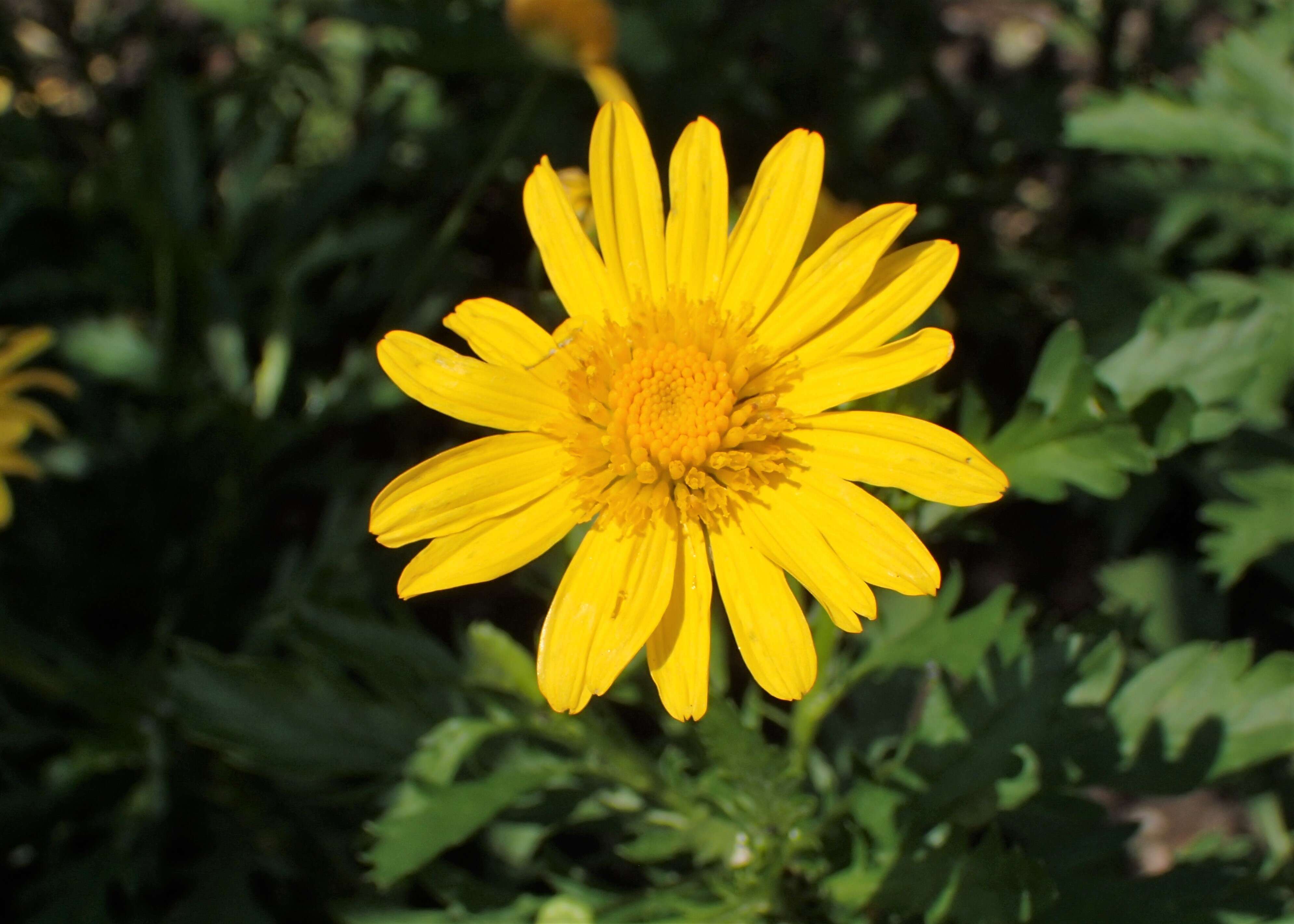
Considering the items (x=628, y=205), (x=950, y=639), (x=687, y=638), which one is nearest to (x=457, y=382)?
→ (x=628, y=205)

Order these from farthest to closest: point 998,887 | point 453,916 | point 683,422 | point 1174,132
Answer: point 1174,132 < point 453,916 < point 998,887 < point 683,422

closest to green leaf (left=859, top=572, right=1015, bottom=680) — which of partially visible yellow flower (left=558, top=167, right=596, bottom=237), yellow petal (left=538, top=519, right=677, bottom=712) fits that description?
yellow petal (left=538, top=519, right=677, bottom=712)

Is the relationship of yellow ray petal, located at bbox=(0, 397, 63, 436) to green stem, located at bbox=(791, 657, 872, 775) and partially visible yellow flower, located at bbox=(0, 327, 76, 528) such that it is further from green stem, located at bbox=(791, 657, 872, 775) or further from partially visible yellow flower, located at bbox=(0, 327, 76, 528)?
green stem, located at bbox=(791, 657, 872, 775)

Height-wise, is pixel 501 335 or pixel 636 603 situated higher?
pixel 501 335

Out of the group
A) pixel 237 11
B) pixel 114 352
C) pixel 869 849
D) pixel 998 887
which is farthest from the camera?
pixel 237 11

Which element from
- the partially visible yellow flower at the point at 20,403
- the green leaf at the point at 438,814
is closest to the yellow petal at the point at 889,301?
the green leaf at the point at 438,814

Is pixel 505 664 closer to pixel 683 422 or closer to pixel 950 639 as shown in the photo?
pixel 683 422
